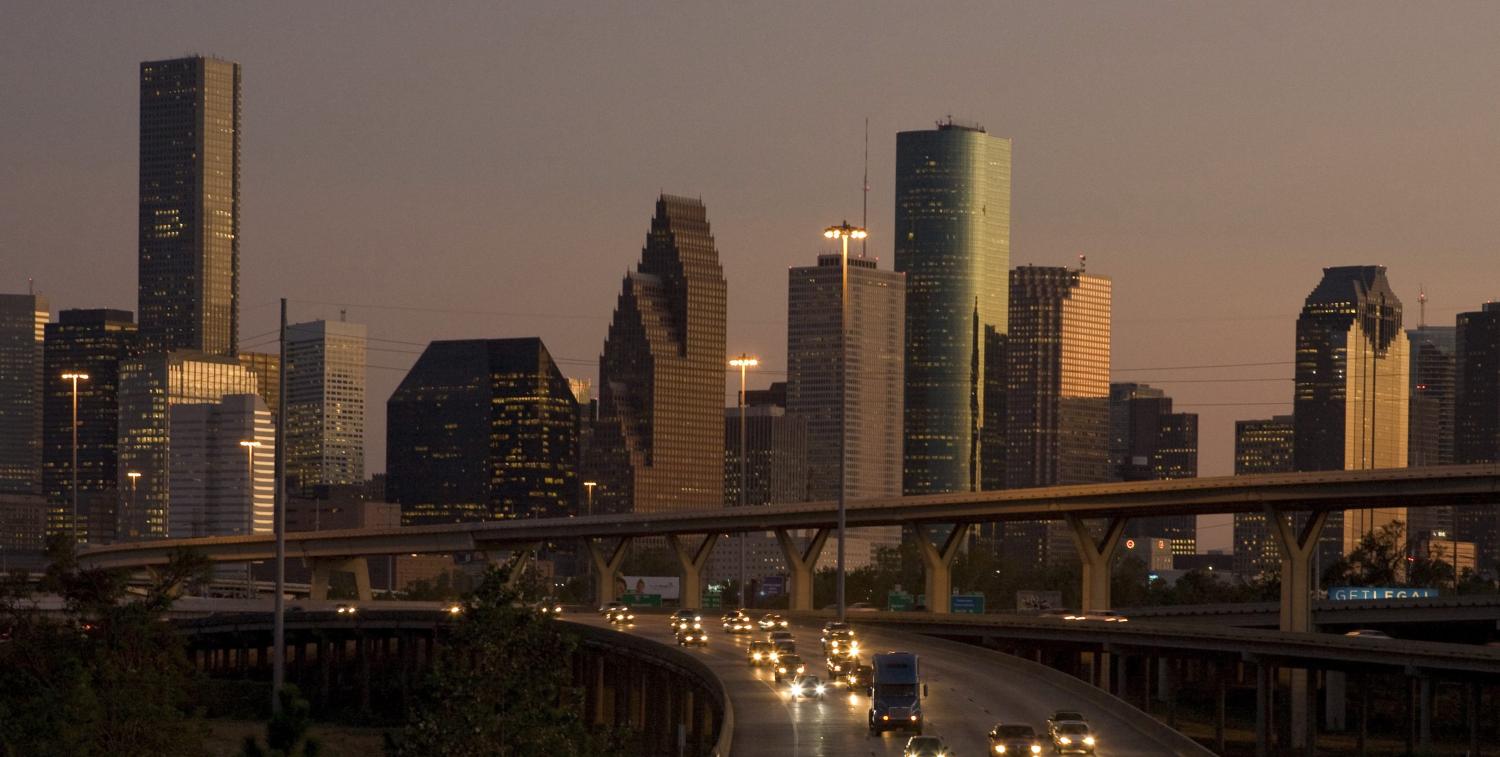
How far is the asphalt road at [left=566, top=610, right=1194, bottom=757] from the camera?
66750 mm

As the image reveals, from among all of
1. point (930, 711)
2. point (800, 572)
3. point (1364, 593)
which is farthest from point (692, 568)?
point (930, 711)

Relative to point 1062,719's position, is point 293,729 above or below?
above

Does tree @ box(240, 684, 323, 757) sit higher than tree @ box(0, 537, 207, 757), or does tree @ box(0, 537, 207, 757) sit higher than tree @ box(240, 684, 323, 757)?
tree @ box(240, 684, 323, 757)

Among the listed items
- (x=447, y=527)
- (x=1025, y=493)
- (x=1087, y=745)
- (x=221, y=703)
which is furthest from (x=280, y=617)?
(x=447, y=527)

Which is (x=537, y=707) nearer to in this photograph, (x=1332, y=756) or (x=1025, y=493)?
(x=1332, y=756)

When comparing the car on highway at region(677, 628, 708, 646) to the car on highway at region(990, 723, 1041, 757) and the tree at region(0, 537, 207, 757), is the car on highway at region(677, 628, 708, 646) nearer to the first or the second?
the tree at region(0, 537, 207, 757)

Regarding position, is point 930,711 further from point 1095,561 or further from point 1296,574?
point 1095,561

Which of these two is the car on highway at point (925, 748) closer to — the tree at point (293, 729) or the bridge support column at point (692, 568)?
the tree at point (293, 729)

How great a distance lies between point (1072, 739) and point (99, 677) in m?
28.8

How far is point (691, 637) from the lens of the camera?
116 meters

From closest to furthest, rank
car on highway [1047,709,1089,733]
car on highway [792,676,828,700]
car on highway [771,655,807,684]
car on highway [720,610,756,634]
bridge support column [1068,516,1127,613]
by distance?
car on highway [1047,709,1089,733], car on highway [792,676,828,700], car on highway [771,655,807,684], car on highway [720,610,756,634], bridge support column [1068,516,1127,613]

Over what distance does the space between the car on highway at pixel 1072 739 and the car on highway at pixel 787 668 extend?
84.7ft

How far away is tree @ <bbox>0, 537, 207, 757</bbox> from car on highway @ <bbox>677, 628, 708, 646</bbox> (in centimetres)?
3724

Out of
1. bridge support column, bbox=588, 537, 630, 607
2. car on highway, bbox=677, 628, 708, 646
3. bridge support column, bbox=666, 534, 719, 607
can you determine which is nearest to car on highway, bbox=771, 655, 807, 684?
car on highway, bbox=677, 628, 708, 646
